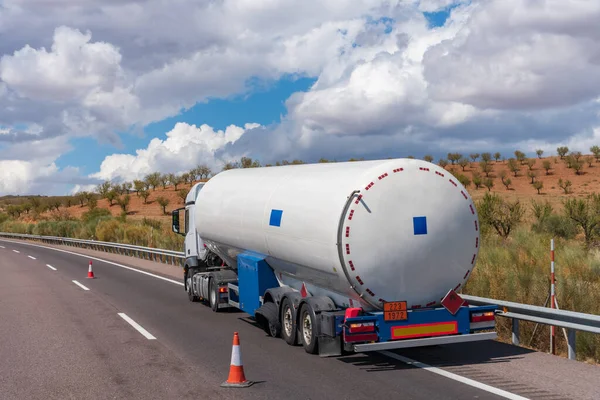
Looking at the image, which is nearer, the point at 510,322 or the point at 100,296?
the point at 510,322

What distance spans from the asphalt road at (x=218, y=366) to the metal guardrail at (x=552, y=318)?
1.25 feet

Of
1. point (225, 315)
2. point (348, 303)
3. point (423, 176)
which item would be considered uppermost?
point (423, 176)

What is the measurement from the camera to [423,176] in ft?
29.5

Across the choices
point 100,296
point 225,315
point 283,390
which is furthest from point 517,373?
point 100,296

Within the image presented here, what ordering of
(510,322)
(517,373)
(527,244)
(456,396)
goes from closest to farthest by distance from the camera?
(456,396), (517,373), (510,322), (527,244)

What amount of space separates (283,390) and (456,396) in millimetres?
1922

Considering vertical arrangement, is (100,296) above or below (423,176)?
below

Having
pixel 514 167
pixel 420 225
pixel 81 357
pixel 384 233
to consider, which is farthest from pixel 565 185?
pixel 81 357

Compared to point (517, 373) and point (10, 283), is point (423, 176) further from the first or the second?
point (10, 283)

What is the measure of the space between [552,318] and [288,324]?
384cm

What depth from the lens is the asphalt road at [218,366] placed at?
7.67 meters

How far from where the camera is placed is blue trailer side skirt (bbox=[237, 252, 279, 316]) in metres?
11.7

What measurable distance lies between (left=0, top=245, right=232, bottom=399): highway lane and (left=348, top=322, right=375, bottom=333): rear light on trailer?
200cm

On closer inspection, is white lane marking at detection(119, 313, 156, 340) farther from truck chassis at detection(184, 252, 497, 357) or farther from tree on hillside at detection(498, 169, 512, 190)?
tree on hillside at detection(498, 169, 512, 190)
